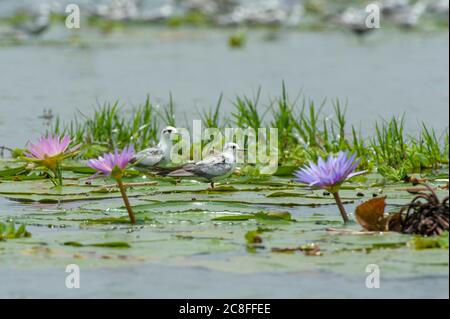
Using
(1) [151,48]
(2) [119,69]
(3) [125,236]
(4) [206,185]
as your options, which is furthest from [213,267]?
(1) [151,48]

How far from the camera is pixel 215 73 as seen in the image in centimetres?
1745

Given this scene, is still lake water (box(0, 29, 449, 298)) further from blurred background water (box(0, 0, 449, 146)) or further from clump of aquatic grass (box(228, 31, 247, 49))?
clump of aquatic grass (box(228, 31, 247, 49))

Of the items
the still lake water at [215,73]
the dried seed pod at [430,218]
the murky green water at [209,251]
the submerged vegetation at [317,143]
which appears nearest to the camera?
the murky green water at [209,251]

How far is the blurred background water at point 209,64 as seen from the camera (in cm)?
1398

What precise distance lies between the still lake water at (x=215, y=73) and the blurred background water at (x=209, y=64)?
2 cm

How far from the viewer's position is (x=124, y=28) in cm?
2512

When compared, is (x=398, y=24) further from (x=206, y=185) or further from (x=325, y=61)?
(x=206, y=185)

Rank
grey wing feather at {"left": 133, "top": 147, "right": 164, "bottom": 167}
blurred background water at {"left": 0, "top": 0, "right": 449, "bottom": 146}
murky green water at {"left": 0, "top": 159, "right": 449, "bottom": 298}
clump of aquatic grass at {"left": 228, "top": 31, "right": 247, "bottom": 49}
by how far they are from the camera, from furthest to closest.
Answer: clump of aquatic grass at {"left": 228, "top": 31, "right": 247, "bottom": 49}
blurred background water at {"left": 0, "top": 0, "right": 449, "bottom": 146}
grey wing feather at {"left": 133, "top": 147, "right": 164, "bottom": 167}
murky green water at {"left": 0, "top": 159, "right": 449, "bottom": 298}

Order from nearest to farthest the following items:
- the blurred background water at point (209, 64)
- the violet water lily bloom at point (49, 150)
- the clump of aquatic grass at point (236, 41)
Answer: the violet water lily bloom at point (49, 150), the blurred background water at point (209, 64), the clump of aquatic grass at point (236, 41)

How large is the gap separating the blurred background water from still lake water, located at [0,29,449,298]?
0.03 m

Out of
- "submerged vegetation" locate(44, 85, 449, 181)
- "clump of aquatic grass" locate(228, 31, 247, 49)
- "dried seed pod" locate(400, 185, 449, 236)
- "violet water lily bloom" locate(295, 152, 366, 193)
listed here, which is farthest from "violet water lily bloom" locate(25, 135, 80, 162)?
"clump of aquatic grass" locate(228, 31, 247, 49)

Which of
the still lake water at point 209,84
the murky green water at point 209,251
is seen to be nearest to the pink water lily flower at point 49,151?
the murky green water at point 209,251

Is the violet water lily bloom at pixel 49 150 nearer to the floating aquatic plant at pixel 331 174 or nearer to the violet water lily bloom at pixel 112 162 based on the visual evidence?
the violet water lily bloom at pixel 112 162

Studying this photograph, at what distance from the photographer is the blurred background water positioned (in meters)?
14.0
